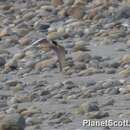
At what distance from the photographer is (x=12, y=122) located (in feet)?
17.1

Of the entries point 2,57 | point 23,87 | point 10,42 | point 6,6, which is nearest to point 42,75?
point 23,87

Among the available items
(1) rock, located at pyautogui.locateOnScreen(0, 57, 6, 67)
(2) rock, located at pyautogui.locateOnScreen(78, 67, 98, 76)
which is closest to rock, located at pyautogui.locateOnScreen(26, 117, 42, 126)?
(2) rock, located at pyautogui.locateOnScreen(78, 67, 98, 76)

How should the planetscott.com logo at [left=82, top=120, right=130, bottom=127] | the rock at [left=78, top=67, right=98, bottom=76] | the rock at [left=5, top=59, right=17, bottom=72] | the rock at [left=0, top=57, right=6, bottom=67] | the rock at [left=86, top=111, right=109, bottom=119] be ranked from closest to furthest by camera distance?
the planetscott.com logo at [left=82, top=120, right=130, bottom=127], the rock at [left=86, top=111, right=109, bottom=119], the rock at [left=78, top=67, right=98, bottom=76], the rock at [left=5, top=59, right=17, bottom=72], the rock at [left=0, top=57, right=6, bottom=67]

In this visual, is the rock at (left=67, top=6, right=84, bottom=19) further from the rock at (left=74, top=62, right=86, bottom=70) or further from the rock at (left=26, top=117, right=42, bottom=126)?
the rock at (left=26, top=117, right=42, bottom=126)

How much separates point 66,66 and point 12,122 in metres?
1.92

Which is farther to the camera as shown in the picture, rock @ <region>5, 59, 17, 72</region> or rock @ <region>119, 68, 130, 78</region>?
rock @ <region>5, 59, 17, 72</region>

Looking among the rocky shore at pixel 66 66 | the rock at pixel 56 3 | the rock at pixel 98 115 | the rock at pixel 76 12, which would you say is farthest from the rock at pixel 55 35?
the rock at pixel 98 115

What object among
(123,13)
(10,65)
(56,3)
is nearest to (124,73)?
(10,65)

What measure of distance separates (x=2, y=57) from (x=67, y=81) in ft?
4.81

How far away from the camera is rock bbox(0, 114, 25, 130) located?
5188mm

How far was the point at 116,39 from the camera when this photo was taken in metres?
7.91

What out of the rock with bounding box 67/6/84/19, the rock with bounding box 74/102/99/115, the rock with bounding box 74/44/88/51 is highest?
the rock with bounding box 67/6/84/19

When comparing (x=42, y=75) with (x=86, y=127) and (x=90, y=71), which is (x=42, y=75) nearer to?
(x=90, y=71)

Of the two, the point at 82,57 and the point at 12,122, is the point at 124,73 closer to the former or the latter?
the point at 82,57
